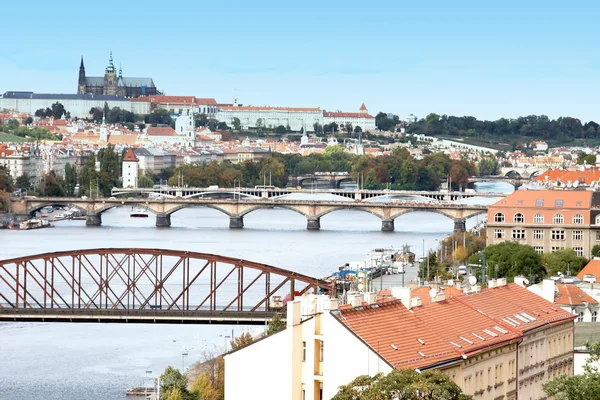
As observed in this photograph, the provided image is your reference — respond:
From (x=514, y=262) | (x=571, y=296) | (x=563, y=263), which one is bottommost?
(x=563, y=263)

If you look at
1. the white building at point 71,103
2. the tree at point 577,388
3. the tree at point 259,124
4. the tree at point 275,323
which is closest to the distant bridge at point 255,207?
the tree at point 275,323

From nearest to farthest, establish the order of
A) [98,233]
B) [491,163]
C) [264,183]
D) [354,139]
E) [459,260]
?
[459,260]
[98,233]
[264,183]
[491,163]
[354,139]

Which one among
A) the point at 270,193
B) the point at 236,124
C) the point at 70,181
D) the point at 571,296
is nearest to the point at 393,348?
the point at 571,296

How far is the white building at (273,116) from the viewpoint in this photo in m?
142

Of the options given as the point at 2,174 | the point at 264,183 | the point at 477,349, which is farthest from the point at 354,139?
the point at 477,349

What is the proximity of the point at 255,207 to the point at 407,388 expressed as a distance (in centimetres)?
4581

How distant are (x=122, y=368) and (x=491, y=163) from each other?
85.1m

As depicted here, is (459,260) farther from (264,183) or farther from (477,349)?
(264,183)

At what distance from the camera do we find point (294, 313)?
490 inches

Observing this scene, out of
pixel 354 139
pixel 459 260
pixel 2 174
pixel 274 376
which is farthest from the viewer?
→ pixel 354 139

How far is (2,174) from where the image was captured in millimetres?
66688

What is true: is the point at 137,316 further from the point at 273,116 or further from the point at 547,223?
the point at 273,116

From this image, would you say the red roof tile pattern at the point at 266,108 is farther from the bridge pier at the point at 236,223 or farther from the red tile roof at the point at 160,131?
the bridge pier at the point at 236,223

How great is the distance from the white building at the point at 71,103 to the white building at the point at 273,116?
8971mm
